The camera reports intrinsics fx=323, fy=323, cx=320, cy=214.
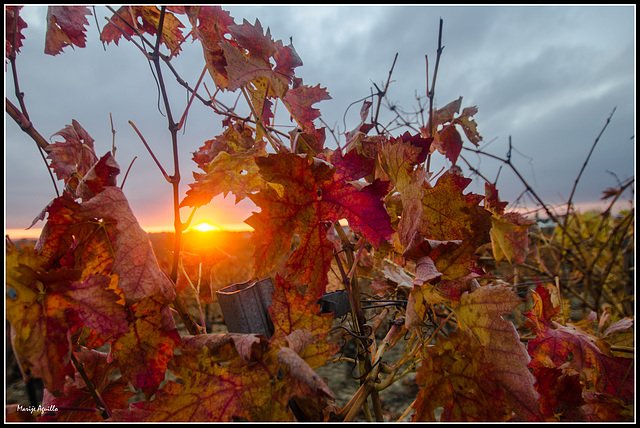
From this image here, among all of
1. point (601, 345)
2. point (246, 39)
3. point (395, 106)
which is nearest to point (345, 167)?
point (246, 39)

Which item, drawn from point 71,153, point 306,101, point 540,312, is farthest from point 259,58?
point 540,312

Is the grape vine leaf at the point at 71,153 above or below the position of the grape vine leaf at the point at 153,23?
below

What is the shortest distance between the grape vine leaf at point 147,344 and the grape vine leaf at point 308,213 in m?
0.21

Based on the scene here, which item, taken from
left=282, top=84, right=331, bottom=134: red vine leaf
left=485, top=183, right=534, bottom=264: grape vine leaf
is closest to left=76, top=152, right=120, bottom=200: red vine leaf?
left=282, top=84, right=331, bottom=134: red vine leaf

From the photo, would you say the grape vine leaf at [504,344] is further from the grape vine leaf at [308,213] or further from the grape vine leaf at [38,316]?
the grape vine leaf at [38,316]

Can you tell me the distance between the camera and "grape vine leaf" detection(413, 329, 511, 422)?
1.71 feet

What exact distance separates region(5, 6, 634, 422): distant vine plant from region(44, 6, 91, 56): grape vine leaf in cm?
12

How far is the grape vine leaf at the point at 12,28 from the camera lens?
768 mm

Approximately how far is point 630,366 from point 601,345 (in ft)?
0.20

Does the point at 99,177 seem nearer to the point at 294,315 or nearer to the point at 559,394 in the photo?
the point at 294,315

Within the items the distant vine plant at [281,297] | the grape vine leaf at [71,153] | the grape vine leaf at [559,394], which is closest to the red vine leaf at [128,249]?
the distant vine plant at [281,297]

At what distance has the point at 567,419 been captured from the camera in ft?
2.28

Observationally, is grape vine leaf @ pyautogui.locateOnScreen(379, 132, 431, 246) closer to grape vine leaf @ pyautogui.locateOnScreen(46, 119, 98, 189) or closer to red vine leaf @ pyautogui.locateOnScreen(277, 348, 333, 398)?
red vine leaf @ pyautogui.locateOnScreen(277, 348, 333, 398)

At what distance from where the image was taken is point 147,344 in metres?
0.58
